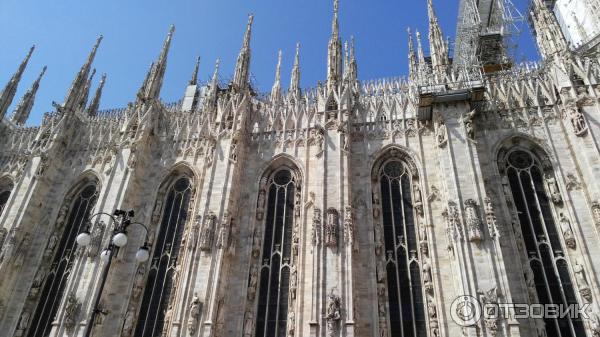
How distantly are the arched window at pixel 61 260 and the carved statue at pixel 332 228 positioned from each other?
13.9m

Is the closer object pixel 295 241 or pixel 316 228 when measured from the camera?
pixel 316 228

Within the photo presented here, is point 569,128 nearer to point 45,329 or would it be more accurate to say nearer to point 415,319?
point 415,319

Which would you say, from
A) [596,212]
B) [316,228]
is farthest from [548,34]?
[316,228]

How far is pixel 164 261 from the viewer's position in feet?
72.3

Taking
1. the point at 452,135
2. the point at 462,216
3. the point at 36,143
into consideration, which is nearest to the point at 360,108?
the point at 452,135

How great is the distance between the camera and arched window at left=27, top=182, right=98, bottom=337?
21516mm

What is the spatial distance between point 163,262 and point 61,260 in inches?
241

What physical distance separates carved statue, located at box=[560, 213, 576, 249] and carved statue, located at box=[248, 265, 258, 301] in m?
13.6

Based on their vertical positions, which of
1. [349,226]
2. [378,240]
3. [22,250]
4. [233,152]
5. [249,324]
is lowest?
[249,324]

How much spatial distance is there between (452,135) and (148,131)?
Answer: 17.1 metres

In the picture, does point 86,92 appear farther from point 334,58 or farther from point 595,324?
point 595,324

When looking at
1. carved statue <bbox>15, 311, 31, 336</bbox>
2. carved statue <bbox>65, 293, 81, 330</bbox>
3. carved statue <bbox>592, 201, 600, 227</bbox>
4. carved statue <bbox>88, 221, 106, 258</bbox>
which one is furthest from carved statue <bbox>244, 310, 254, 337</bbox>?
carved statue <bbox>592, 201, 600, 227</bbox>

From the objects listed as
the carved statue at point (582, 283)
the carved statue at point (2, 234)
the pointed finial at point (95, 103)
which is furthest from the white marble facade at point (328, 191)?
the pointed finial at point (95, 103)

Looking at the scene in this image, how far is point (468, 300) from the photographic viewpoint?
1639cm
